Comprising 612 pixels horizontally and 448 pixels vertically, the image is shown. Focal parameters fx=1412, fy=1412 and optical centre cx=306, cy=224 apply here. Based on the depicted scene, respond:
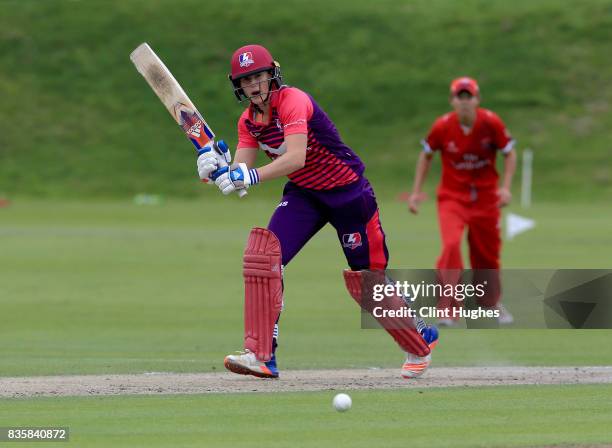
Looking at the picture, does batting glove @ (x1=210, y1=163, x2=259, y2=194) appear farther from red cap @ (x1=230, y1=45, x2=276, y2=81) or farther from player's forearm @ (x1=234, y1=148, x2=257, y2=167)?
red cap @ (x1=230, y1=45, x2=276, y2=81)

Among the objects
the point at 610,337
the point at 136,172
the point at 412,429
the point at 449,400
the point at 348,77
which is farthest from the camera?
the point at 348,77

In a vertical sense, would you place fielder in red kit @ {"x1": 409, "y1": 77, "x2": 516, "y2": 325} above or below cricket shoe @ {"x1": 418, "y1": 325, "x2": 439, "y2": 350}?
above

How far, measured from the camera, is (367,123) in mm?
51312

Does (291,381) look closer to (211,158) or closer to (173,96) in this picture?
(211,158)

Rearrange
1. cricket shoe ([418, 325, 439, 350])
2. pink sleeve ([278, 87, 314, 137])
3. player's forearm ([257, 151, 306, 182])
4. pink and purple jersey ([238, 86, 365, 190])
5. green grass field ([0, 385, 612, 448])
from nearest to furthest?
green grass field ([0, 385, 612, 448]) < player's forearm ([257, 151, 306, 182]) < pink sleeve ([278, 87, 314, 137]) < pink and purple jersey ([238, 86, 365, 190]) < cricket shoe ([418, 325, 439, 350])

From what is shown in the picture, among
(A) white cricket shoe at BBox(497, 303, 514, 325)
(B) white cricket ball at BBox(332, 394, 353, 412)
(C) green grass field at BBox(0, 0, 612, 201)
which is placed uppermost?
(C) green grass field at BBox(0, 0, 612, 201)

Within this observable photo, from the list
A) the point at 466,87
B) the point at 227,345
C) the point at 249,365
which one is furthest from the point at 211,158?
the point at 466,87

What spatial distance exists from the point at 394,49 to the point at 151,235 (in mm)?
29644

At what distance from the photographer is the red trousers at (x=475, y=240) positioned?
47.4 feet

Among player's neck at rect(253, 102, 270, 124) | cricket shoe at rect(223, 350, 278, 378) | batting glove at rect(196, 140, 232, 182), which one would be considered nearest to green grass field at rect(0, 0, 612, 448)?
cricket shoe at rect(223, 350, 278, 378)

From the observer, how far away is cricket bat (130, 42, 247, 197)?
380 inches

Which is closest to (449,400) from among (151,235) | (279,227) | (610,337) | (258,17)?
(279,227)

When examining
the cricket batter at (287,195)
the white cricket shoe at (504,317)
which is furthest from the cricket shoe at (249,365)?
the white cricket shoe at (504,317)

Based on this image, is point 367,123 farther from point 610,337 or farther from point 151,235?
point 610,337
